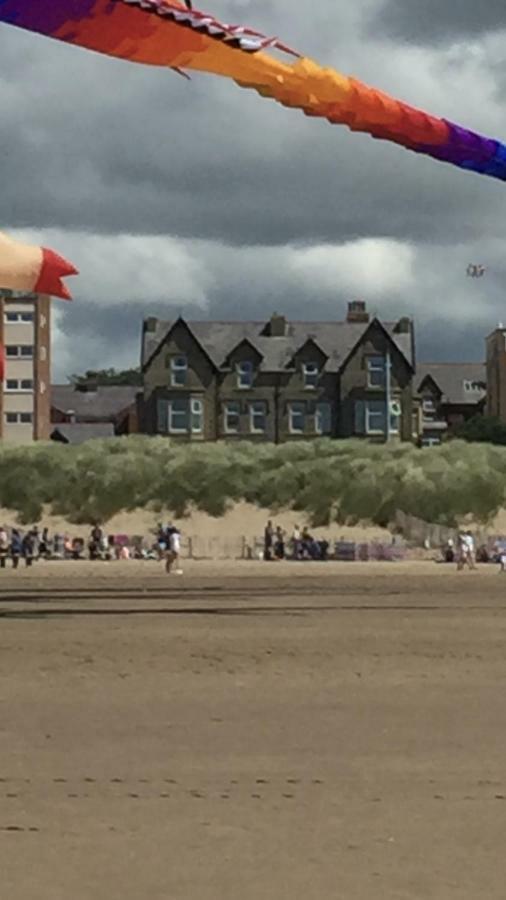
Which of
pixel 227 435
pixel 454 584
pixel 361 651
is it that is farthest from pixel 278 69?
pixel 227 435

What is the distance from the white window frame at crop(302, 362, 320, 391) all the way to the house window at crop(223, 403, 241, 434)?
2.57m

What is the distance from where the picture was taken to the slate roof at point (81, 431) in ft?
227

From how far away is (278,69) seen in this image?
19562 mm

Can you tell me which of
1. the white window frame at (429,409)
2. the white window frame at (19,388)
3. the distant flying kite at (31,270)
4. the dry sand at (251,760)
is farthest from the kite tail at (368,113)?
the white window frame at (429,409)

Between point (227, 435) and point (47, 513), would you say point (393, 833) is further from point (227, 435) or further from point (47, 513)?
point (227, 435)

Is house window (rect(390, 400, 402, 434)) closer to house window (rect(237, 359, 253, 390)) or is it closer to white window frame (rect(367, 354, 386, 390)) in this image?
white window frame (rect(367, 354, 386, 390))

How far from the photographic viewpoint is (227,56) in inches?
757

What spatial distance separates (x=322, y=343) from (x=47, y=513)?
18306 millimetres

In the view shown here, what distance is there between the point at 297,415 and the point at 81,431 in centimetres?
1288

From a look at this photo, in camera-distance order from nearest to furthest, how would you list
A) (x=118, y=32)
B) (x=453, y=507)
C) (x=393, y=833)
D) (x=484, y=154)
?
1. (x=393, y=833)
2. (x=118, y=32)
3. (x=484, y=154)
4. (x=453, y=507)

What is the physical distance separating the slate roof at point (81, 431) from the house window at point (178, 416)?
7.60m

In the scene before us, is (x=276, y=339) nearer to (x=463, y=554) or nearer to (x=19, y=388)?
(x=19, y=388)

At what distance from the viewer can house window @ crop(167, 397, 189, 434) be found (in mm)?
60906

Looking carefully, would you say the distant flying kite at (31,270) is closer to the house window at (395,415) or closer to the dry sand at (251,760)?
the dry sand at (251,760)
